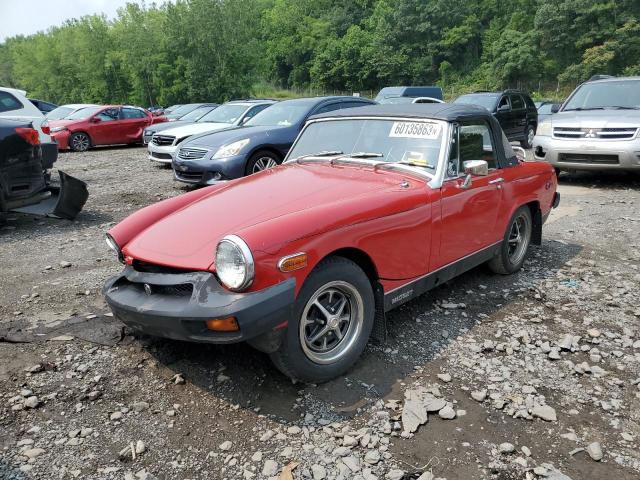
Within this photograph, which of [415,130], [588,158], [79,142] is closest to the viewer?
[415,130]

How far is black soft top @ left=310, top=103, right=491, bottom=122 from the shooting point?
3.93 meters

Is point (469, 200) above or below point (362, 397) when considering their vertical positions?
above

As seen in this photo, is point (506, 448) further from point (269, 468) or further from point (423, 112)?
point (423, 112)

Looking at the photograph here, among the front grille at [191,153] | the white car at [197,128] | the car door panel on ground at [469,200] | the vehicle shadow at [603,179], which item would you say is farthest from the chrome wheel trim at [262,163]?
the vehicle shadow at [603,179]

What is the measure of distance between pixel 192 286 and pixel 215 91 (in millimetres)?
48472

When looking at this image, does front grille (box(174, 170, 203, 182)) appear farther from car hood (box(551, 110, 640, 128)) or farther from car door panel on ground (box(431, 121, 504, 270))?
car hood (box(551, 110, 640, 128))

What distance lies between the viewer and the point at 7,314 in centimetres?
411

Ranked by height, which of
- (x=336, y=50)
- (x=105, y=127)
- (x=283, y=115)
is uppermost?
(x=336, y=50)

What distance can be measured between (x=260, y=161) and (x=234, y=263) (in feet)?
20.1

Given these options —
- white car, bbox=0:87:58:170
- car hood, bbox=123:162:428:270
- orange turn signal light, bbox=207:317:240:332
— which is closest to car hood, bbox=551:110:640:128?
car hood, bbox=123:162:428:270

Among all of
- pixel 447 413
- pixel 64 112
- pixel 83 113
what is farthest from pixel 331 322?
pixel 64 112

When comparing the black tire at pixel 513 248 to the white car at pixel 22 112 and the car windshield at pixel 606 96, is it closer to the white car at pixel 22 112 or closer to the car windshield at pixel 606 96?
the car windshield at pixel 606 96

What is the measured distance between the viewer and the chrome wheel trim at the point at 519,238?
4918 mm

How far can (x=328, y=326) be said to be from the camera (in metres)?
3.03
